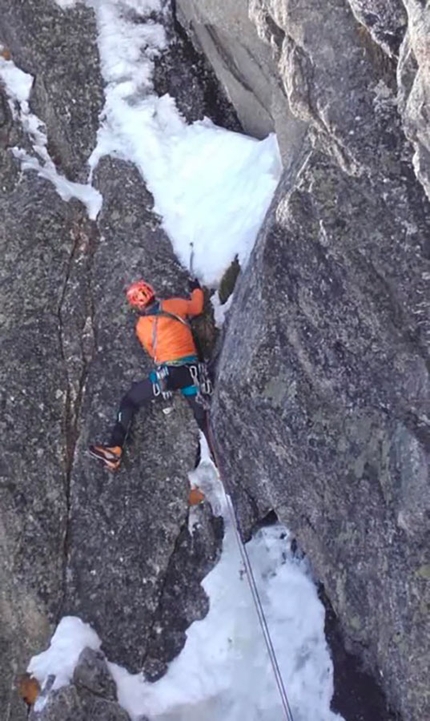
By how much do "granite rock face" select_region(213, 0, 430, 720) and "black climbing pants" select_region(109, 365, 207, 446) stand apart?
35.8 inches

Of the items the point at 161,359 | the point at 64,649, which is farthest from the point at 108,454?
the point at 64,649

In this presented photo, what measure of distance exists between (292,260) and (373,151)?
175cm

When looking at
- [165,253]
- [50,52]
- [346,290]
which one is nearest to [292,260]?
[346,290]

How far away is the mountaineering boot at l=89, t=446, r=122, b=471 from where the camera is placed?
10633 millimetres

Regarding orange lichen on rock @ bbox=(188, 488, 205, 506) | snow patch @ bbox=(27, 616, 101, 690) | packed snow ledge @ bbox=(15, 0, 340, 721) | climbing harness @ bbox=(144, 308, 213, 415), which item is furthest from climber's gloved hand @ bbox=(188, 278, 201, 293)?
snow patch @ bbox=(27, 616, 101, 690)

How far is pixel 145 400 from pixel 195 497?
4.57ft

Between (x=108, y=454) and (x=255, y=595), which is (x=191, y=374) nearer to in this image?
(x=108, y=454)

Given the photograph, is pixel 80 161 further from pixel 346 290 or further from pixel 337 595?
pixel 337 595

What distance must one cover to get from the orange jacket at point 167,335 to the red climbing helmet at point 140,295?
0.15 meters

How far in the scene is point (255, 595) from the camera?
33.7 ft

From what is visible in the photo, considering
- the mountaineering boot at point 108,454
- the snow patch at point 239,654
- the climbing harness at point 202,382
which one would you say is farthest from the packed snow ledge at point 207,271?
the mountaineering boot at point 108,454

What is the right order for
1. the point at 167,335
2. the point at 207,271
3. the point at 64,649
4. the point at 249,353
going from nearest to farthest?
the point at 249,353 → the point at 64,649 → the point at 167,335 → the point at 207,271

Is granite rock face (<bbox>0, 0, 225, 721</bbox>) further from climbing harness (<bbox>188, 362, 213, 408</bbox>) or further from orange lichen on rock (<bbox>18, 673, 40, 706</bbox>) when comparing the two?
climbing harness (<bbox>188, 362, 213, 408</bbox>)

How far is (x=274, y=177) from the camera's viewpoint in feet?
35.8
